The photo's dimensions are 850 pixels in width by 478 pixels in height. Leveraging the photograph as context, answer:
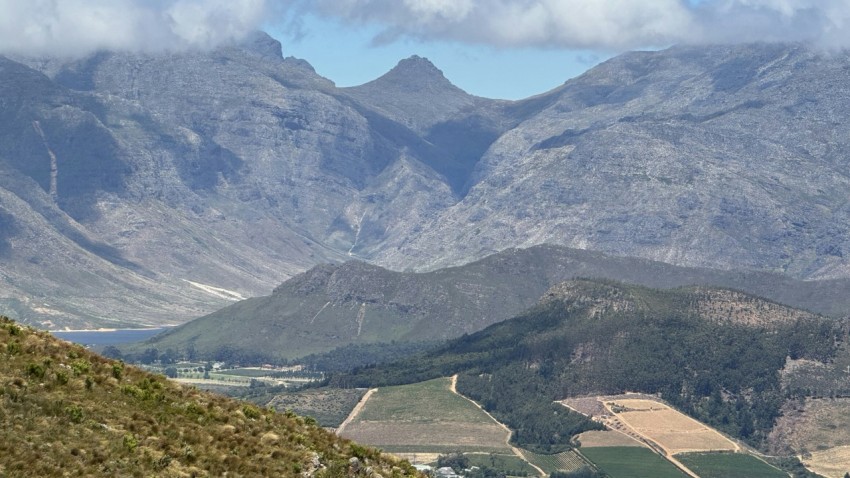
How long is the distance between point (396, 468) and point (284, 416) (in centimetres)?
655

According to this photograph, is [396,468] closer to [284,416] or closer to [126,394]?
[284,416]

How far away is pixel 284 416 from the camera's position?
78.1m

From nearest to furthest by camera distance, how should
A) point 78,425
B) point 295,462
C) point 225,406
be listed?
point 78,425, point 295,462, point 225,406

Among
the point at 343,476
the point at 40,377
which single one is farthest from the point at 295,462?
the point at 40,377

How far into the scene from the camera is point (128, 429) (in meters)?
67.1

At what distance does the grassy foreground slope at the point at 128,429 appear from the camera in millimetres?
62594

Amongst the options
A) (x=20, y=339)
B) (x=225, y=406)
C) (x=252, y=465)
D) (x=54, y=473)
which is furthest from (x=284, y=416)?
(x=54, y=473)

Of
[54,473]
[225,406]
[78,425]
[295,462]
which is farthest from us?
[225,406]

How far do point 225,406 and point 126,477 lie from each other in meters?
13.0

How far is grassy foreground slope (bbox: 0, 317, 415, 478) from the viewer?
62.6 metres

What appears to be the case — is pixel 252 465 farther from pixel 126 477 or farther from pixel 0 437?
pixel 0 437

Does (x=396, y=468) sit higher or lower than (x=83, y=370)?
lower

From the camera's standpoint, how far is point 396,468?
76812mm

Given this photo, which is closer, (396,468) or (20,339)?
(20,339)
